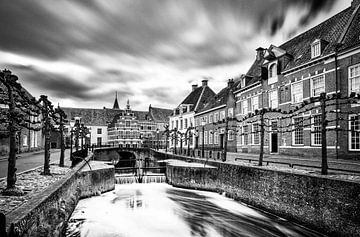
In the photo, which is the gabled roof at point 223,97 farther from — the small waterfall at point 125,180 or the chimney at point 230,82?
the small waterfall at point 125,180

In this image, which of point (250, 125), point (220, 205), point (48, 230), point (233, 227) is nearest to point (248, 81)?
point (250, 125)

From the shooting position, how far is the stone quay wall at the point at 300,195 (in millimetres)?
8039

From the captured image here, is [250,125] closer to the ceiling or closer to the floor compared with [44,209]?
closer to the ceiling

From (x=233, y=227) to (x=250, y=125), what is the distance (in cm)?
1900

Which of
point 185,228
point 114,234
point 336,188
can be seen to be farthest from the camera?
point 185,228

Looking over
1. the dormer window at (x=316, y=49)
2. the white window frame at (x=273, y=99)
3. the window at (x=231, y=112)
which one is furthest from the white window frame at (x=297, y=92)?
the window at (x=231, y=112)

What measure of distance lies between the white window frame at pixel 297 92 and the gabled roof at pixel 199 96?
2480cm

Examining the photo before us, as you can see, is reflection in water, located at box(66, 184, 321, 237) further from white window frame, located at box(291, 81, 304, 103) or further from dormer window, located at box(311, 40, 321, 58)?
dormer window, located at box(311, 40, 321, 58)

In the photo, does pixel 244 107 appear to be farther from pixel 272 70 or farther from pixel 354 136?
pixel 354 136

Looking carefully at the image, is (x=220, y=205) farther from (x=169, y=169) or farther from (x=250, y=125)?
(x=250, y=125)

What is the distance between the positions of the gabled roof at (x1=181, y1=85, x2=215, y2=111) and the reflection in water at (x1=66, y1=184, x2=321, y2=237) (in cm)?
3165

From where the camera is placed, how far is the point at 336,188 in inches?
333

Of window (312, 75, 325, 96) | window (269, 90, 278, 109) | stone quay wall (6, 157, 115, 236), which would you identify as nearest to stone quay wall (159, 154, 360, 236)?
stone quay wall (6, 157, 115, 236)

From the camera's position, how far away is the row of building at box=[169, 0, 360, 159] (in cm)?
1633
